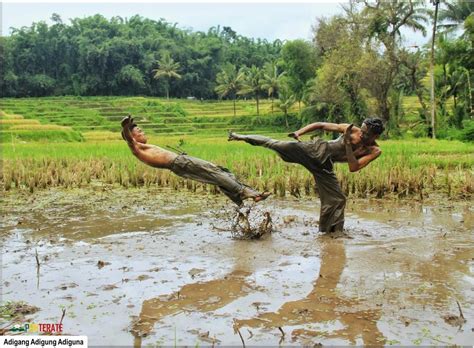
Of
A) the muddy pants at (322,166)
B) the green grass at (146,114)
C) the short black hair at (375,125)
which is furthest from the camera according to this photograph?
the green grass at (146,114)

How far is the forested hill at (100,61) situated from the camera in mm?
57969

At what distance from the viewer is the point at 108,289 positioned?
432 cm

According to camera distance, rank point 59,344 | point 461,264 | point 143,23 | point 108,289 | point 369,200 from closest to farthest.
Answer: point 59,344 < point 108,289 < point 461,264 < point 369,200 < point 143,23

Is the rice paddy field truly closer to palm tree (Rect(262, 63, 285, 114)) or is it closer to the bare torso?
the bare torso

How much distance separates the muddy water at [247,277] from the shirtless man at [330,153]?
331 millimetres

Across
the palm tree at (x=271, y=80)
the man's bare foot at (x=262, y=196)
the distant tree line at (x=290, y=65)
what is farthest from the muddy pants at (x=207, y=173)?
the palm tree at (x=271, y=80)

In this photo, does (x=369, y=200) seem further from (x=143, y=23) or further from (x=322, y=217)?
(x=143, y=23)

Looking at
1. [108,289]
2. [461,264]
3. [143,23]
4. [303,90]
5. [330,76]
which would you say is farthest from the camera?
[143,23]

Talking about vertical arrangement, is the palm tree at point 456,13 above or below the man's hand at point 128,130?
above

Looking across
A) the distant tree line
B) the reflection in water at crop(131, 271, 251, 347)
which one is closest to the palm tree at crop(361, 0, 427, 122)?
the distant tree line

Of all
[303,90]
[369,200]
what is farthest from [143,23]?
[369,200]

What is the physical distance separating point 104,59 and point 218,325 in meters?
59.7

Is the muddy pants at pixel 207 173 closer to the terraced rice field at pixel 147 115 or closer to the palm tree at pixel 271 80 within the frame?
the terraced rice field at pixel 147 115

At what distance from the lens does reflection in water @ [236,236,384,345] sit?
3354 millimetres
